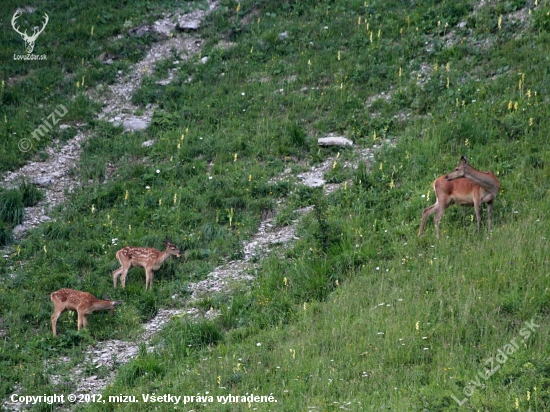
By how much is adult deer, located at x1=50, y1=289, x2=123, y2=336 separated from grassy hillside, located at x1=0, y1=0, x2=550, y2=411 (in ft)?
1.19

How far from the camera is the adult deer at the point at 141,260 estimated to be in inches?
634

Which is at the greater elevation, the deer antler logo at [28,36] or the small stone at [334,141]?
the deer antler logo at [28,36]

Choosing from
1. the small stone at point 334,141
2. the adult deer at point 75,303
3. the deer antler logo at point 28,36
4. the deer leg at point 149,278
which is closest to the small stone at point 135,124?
the small stone at point 334,141

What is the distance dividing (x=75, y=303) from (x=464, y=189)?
7.57m

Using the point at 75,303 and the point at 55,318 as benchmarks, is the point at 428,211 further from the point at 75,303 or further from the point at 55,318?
the point at 55,318

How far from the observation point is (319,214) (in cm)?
1592

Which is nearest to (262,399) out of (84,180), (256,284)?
(256,284)

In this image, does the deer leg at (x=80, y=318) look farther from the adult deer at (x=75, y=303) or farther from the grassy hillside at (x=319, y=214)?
the grassy hillside at (x=319, y=214)

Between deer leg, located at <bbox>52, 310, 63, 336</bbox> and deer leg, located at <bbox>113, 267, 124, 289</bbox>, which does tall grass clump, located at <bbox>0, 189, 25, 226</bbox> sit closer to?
deer leg, located at <bbox>113, 267, 124, 289</bbox>

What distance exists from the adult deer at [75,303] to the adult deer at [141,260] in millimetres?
1244

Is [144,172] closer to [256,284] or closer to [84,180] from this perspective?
[84,180]

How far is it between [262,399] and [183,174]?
30.0 ft

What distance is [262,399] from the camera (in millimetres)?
11391

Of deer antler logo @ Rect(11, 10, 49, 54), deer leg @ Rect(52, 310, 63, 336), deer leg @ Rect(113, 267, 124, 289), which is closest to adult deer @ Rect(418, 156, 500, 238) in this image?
deer leg @ Rect(113, 267, 124, 289)
